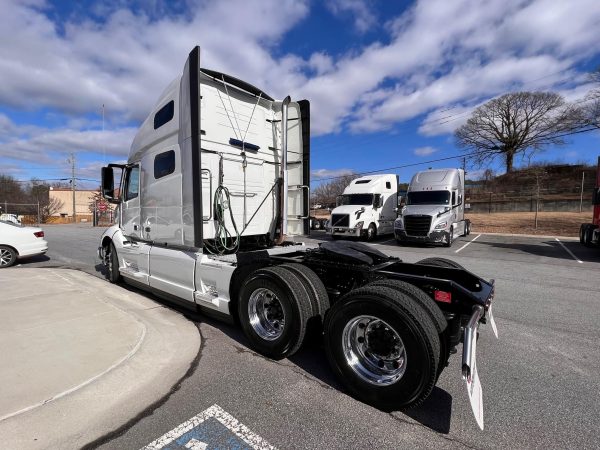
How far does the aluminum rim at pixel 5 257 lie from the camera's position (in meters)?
9.09

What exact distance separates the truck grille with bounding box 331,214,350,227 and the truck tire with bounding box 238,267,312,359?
14.2m

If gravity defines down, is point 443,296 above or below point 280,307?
above

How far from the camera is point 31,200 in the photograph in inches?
2398

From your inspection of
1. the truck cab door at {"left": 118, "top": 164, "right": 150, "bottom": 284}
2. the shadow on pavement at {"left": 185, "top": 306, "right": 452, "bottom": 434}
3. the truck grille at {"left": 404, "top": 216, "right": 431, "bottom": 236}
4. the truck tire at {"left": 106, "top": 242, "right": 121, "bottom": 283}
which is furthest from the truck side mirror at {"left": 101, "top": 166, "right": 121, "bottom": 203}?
the truck grille at {"left": 404, "top": 216, "right": 431, "bottom": 236}

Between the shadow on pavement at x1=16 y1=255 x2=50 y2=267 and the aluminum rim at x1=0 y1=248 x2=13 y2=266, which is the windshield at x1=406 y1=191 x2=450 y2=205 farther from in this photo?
the aluminum rim at x1=0 y1=248 x2=13 y2=266

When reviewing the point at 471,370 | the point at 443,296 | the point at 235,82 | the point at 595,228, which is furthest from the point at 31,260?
the point at 595,228

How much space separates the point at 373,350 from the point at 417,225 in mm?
13080

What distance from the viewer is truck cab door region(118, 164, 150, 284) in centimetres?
574

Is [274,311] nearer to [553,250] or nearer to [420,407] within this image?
[420,407]

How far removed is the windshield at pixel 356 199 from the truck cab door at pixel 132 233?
45.3 ft

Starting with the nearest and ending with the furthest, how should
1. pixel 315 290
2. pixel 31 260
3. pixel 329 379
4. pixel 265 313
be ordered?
1. pixel 329 379
2. pixel 315 290
3. pixel 265 313
4. pixel 31 260

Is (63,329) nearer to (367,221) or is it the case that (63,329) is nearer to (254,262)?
(254,262)

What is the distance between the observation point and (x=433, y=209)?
15297 millimetres

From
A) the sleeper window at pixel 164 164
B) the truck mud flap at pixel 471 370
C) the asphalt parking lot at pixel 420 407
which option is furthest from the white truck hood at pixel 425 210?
the truck mud flap at pixel 471 370
